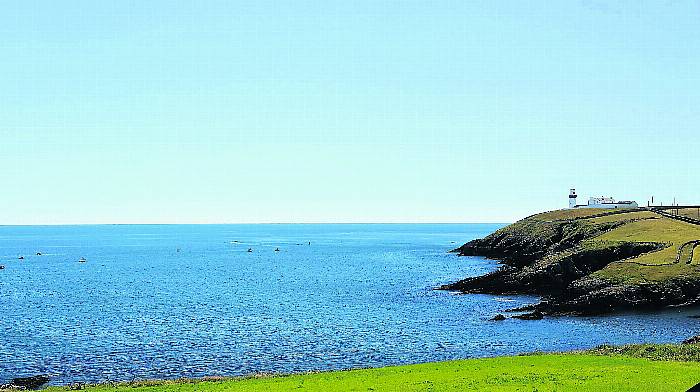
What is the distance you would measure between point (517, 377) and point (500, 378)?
2.91ft

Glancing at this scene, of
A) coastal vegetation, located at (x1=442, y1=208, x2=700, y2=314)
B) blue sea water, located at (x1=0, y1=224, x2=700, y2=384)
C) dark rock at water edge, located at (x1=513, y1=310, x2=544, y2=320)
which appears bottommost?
blue sea water, located at (x1=0, y1=224, x2=700, y2=384)

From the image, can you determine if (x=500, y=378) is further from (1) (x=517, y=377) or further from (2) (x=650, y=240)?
(2) (x=650, y=240)

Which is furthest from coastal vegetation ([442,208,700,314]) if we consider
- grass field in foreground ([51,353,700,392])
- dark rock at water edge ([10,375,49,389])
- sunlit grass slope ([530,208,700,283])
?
dark rock at water edge ([10,375,49,389])

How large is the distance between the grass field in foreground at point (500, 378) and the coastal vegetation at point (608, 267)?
3360 centimetres

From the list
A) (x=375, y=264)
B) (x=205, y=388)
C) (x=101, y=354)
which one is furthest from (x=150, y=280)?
(x=205, y=388)

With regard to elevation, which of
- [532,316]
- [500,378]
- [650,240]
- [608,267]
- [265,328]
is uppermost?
[650,240]

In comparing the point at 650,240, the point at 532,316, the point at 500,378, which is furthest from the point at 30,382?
the point at 650,240

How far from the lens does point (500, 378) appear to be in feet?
120

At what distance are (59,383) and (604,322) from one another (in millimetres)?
47555

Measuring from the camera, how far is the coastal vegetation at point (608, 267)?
246ft

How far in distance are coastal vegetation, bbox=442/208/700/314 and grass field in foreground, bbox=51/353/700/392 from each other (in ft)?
110

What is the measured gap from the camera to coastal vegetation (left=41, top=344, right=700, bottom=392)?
111 ft

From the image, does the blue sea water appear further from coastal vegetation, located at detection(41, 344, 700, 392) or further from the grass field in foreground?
the grass field in foreground

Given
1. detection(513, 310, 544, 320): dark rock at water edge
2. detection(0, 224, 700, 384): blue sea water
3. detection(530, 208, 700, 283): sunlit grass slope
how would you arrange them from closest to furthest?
detection(0, 224, 700, 384): blue sea water
detection(513, 310, 544, 320): dark rock at water edge
detection(530, 208, 700, 283): sunlit grass slope
